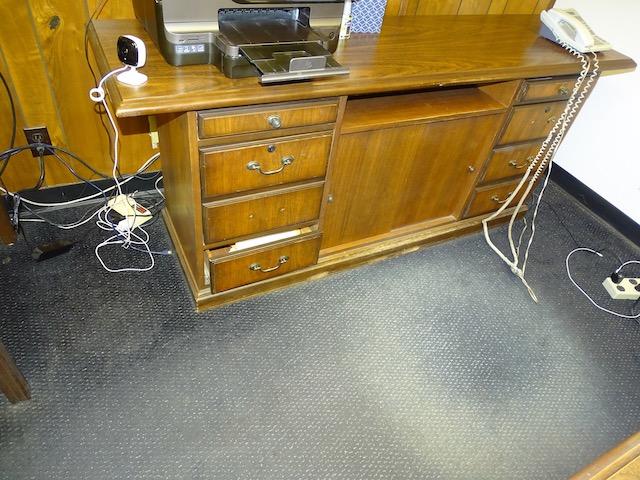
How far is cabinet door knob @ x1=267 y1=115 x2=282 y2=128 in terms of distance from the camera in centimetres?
109

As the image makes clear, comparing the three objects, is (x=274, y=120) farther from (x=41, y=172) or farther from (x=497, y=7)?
(x=497, y=7)

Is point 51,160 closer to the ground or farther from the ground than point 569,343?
farther from the ground

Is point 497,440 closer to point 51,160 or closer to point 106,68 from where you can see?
point 106,68

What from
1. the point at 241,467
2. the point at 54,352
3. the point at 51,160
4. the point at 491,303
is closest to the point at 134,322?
the point at 54,352

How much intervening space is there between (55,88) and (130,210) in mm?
499

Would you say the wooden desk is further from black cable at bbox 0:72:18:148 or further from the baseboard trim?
the baseboard trim

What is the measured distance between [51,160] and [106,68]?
77 centimetres

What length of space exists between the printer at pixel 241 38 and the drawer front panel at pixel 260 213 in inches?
14.2

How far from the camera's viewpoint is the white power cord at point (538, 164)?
1.55 metres

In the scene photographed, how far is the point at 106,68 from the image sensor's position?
1040 mm

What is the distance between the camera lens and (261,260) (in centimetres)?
143

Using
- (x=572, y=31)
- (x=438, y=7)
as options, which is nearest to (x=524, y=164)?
(x=572, y=31)

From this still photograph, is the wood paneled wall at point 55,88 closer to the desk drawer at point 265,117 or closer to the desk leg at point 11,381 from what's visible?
the desk drawer at point 265,117

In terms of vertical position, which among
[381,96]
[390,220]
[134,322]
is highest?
[381,96]
